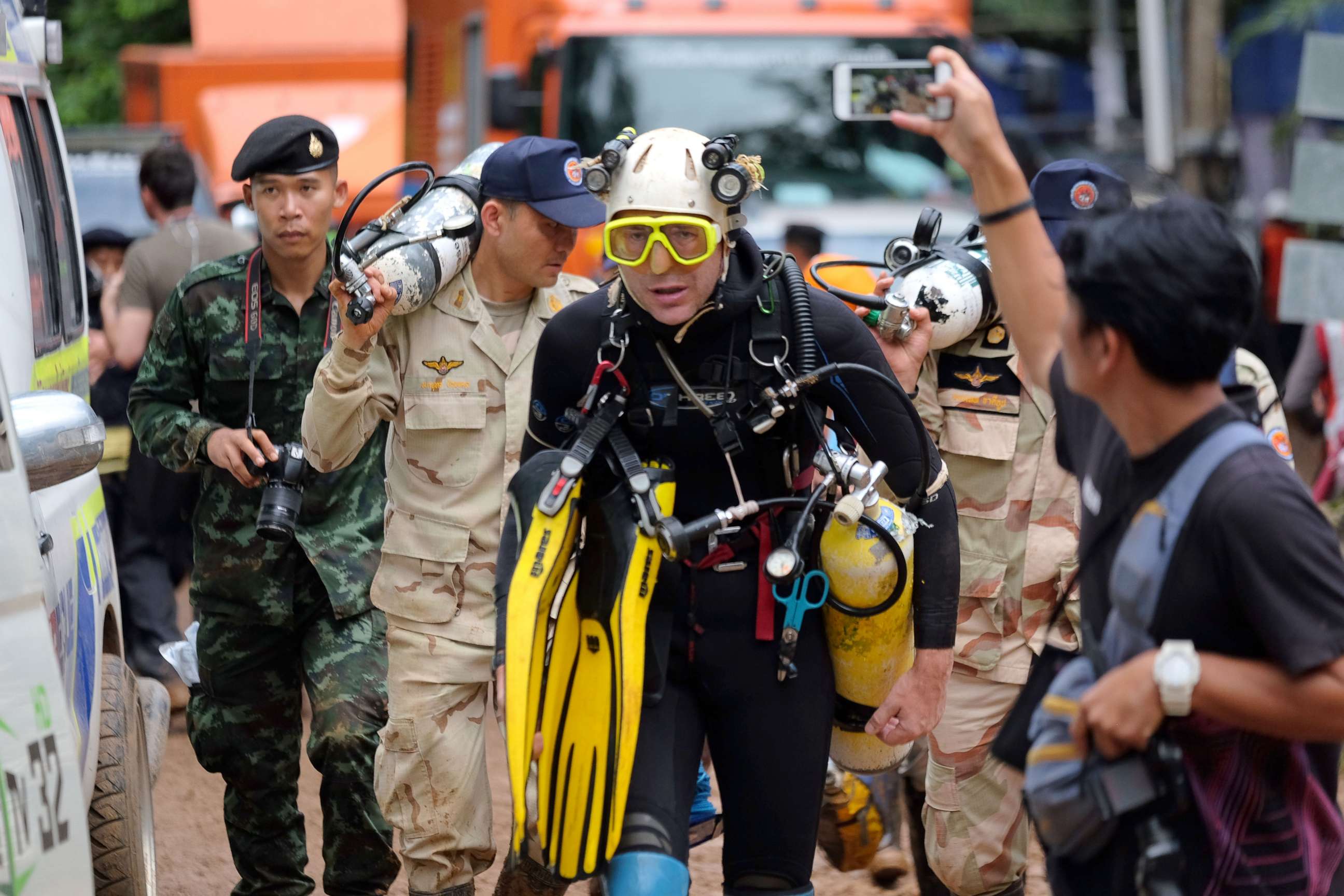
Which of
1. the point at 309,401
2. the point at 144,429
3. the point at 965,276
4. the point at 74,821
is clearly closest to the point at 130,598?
the point at 144,429

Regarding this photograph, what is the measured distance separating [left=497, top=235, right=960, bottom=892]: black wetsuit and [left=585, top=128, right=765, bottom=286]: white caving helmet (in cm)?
15

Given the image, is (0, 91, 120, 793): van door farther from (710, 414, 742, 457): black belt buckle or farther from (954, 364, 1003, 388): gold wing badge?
(954, 364, 1003, 388): gold wing badge

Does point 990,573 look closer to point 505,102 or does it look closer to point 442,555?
point 442,555

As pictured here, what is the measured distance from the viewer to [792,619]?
3.62m

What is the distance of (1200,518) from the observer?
8.03 feet

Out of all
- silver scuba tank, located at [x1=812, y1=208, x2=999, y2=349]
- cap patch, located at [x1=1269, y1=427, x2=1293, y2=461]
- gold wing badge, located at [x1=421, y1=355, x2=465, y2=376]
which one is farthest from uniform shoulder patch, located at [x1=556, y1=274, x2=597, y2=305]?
cap patch, located at [x1=1269, y1=427, x2=1293, y2=461]

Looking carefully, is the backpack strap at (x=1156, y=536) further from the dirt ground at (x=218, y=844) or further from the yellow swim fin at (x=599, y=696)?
the dirt ground at (x=218, y=844)

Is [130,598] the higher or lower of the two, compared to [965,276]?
lower

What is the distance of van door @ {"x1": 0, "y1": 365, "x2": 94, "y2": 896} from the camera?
2.64 metres

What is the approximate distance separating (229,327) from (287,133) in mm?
555

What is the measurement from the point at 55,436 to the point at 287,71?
1582 centimetres

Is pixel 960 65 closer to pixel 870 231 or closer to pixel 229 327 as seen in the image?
pixel 229 327

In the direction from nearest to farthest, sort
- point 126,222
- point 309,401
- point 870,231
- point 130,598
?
point 309,401 < point 130,598 < point 870,231 < point 126,222

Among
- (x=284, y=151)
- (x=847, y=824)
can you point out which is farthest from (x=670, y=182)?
(x=847, y=824)
